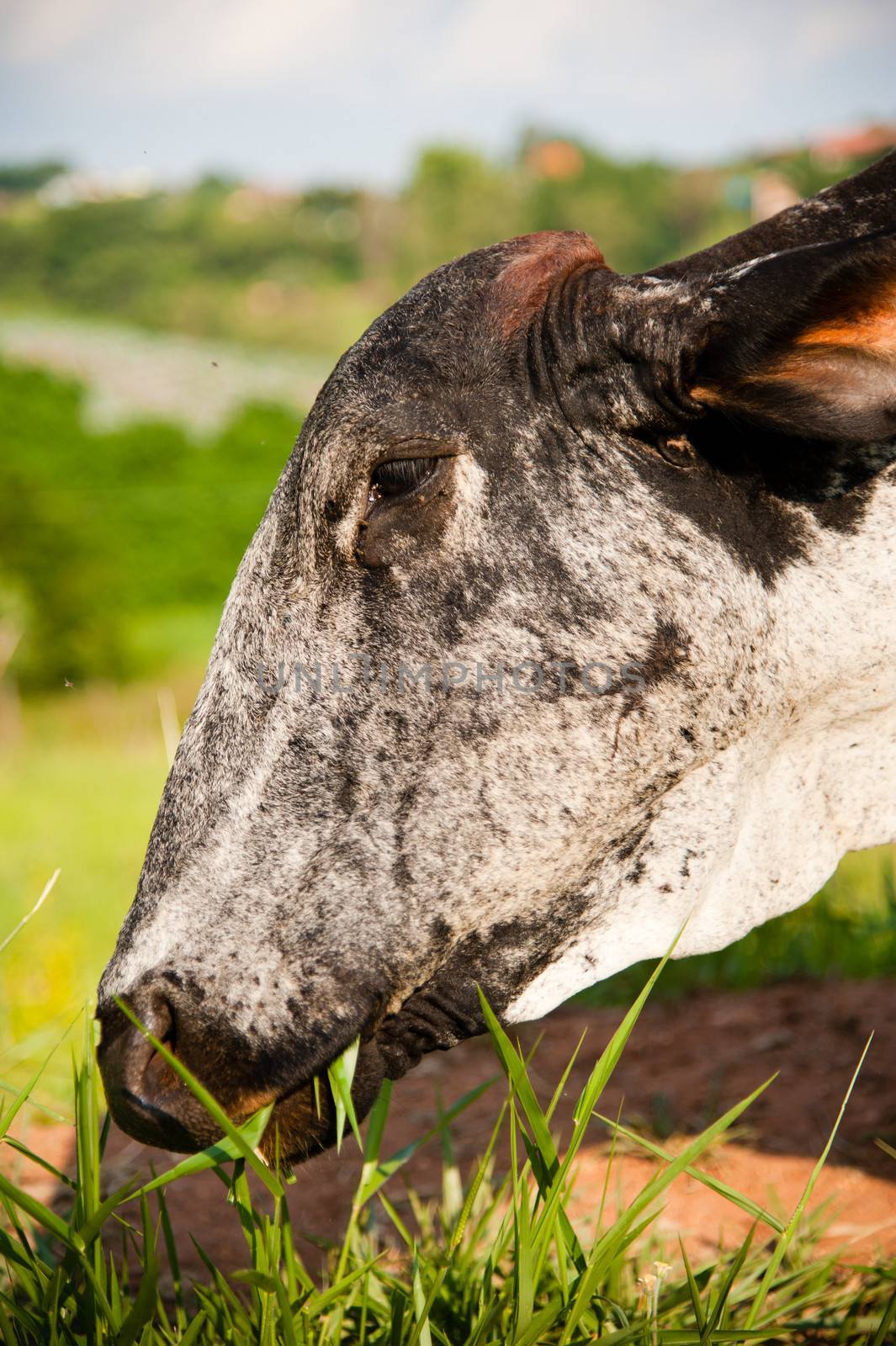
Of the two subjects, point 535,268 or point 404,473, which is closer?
point 404,473

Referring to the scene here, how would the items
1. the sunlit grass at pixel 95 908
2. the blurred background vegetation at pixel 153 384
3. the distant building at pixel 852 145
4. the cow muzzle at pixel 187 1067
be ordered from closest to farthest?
the cow muzzle at pixel 187 1067 → the sunlit grass at pixel 95 908 → the distant building at pixel 852 145 → the blurred background vegetation at pixel 153 384

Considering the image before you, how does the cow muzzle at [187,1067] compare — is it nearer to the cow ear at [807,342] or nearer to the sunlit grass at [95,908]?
the sunlit grass at [95,908]

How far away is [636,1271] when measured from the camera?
2.68 m

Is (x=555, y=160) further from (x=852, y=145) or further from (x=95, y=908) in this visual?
(x=95, y=908)

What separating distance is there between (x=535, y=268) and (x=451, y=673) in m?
0.83

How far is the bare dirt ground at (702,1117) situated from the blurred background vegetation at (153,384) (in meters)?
4.02

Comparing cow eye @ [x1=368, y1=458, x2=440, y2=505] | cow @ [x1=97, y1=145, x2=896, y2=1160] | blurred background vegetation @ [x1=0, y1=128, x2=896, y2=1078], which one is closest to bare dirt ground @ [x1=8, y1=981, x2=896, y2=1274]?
cow @ [x1=97, y1=145, x2=896, y2=1160]

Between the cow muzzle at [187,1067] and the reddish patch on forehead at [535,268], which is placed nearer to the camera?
the cow muzzle at [187,1067]

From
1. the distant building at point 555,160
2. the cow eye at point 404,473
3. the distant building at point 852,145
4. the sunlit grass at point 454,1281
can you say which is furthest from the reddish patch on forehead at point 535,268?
the distant building at point 555,160

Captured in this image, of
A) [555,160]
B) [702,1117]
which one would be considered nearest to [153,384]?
[555,160]

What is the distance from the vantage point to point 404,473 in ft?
7.56

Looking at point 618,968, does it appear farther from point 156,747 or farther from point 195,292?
point 195,292

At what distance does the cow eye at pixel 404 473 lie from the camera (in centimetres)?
230

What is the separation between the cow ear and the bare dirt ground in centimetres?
173
